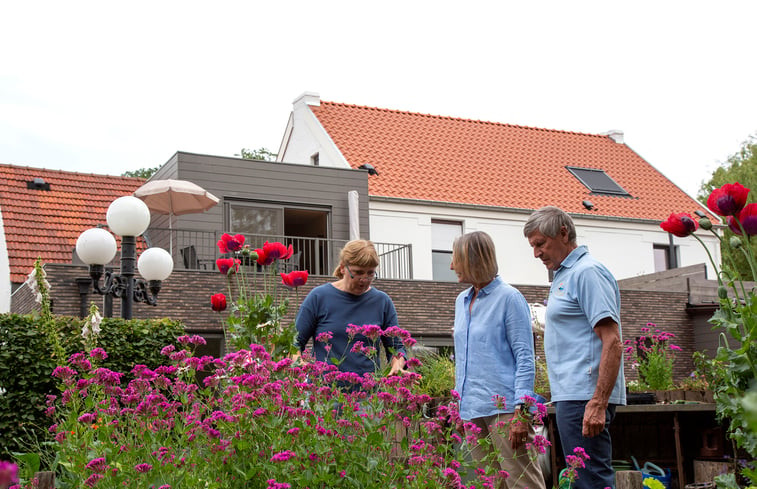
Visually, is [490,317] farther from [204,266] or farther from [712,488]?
[204,266]

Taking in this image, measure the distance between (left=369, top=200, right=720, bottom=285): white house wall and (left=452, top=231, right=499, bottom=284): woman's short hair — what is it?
15.4 metres

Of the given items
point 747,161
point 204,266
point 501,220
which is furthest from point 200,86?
point 747,161

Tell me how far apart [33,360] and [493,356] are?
5434mm

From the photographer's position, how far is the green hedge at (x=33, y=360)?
292 inches

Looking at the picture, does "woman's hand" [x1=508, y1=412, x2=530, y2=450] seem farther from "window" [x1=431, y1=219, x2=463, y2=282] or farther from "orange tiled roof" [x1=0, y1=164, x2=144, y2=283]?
"window" [x1=431, y1=219, x2=463, y2=282]

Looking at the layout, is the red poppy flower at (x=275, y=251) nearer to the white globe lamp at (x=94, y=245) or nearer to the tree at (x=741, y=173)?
the white globe lamp at (x=94, y=245)

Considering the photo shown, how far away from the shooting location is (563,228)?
3752 millimetres

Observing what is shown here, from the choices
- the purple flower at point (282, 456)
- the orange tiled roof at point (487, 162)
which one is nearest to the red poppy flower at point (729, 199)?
the purple flower at point (282, 456)

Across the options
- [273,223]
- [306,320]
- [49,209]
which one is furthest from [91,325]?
[49,209]

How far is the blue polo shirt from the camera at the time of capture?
3.54 meters

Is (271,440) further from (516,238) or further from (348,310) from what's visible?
(516,238)

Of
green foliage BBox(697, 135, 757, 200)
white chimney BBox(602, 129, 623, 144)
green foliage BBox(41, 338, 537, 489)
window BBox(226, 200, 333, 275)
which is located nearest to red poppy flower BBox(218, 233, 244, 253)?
green foliage BBox(41, 338, 537, 489)

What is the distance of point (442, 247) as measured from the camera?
67.5 feet

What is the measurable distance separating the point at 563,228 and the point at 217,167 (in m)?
15.0
